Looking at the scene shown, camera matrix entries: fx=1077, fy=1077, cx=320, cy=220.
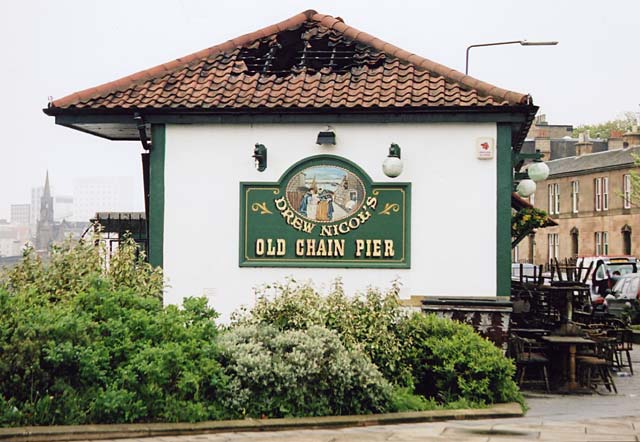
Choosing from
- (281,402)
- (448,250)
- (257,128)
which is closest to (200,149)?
(257,128)

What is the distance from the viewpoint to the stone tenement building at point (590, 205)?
66625 millimetres

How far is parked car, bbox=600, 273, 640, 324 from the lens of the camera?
1135 inches

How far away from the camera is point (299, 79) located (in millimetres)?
16281

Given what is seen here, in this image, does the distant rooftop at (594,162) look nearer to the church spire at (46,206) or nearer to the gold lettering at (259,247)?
the church spire at (46,206)

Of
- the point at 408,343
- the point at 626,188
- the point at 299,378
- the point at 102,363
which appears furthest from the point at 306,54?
the point at 626,188

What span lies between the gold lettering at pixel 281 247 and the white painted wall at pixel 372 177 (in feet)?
0.79

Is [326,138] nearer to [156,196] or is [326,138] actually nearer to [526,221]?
[156,196]

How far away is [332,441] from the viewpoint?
10.2m

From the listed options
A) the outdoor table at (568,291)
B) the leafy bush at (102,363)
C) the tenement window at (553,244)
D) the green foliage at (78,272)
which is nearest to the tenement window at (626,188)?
the tenement window at (553,244)

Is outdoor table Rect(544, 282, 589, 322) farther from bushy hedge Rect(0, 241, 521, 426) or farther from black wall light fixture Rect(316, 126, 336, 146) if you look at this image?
black wall light fixture Rect(316, 126, 336, 146)

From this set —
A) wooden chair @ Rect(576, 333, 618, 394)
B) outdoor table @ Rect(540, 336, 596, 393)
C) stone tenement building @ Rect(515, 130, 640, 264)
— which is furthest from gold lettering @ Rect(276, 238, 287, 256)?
stone tenement building @ Rect(515, 130, 640, 264)

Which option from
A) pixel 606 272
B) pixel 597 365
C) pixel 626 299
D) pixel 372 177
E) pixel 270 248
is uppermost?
pixel 372 177

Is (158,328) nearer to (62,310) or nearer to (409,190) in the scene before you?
(62,310)

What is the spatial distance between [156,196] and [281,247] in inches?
78.4
